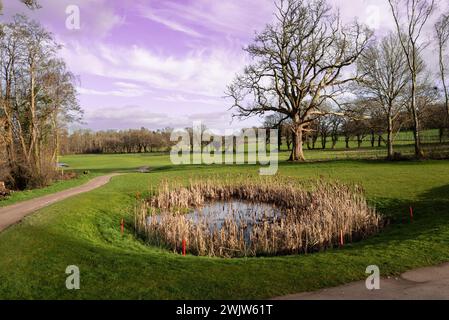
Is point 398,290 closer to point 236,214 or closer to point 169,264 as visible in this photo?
point 169,264

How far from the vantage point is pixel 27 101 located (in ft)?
88.7

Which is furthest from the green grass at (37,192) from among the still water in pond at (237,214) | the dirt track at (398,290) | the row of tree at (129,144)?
the row of tree at (129,144)

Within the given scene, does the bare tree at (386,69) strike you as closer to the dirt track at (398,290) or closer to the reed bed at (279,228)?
the reed bed at (279,228)

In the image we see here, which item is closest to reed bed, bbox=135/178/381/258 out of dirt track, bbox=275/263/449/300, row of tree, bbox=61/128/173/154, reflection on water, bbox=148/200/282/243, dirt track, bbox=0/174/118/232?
reflection on water, bbox=148/200/282/243

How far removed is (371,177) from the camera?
75.2 feet

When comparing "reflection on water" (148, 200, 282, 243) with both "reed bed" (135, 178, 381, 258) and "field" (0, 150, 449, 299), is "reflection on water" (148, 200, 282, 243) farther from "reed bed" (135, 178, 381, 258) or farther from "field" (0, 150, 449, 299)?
"field" (0, 150, 449, 299)

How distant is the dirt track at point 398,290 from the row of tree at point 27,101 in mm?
22005

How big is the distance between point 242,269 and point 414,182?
644 inches

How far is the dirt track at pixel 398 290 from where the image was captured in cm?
627

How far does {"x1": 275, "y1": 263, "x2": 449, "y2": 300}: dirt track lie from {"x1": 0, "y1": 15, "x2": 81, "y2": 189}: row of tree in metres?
22.0

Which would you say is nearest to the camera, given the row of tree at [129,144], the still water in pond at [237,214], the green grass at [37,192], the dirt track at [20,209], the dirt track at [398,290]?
the dirt track at [398,290]

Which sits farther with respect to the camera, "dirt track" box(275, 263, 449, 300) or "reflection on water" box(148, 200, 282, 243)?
"reflection on water" box(148, 200, 282, 243)

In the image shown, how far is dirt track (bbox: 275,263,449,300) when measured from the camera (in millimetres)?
6266
